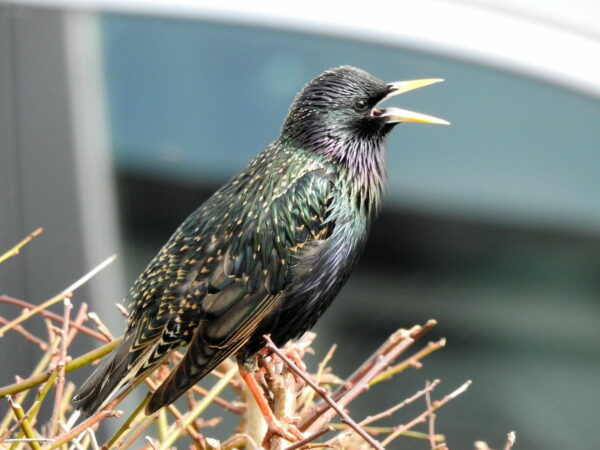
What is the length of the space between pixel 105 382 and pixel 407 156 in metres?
3.23

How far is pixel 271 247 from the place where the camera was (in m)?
1.72

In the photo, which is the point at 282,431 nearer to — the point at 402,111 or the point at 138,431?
the point at 138,431

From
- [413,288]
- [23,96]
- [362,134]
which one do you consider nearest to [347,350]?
[413,288]

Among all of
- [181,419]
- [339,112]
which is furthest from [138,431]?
[339,112]

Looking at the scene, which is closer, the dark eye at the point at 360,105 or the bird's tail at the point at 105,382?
the bird's tail at the point at 105,382

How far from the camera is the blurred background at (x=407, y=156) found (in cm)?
441

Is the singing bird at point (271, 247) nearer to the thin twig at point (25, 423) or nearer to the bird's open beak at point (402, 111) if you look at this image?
the bird's open beak at point (402, 111)

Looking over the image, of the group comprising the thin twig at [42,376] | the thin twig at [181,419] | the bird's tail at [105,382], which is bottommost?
the thin twig at [181,419]

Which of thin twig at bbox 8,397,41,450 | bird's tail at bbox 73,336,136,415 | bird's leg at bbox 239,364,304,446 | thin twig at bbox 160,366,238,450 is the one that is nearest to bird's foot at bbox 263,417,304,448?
bird's leg at bbox 239,364,304,446

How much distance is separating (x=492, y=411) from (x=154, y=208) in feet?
5.91

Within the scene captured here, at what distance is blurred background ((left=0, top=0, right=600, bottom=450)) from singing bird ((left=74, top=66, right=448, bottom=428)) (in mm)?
2491

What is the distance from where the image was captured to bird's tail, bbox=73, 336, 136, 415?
153cm

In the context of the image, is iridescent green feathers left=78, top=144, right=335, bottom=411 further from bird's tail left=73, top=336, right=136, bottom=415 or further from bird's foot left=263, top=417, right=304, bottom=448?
bird's foot left=263, top=417, right=304, bottom=448

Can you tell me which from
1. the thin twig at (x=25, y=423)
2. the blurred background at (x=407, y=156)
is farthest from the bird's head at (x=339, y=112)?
the blurred background at (x=407, y=156)
